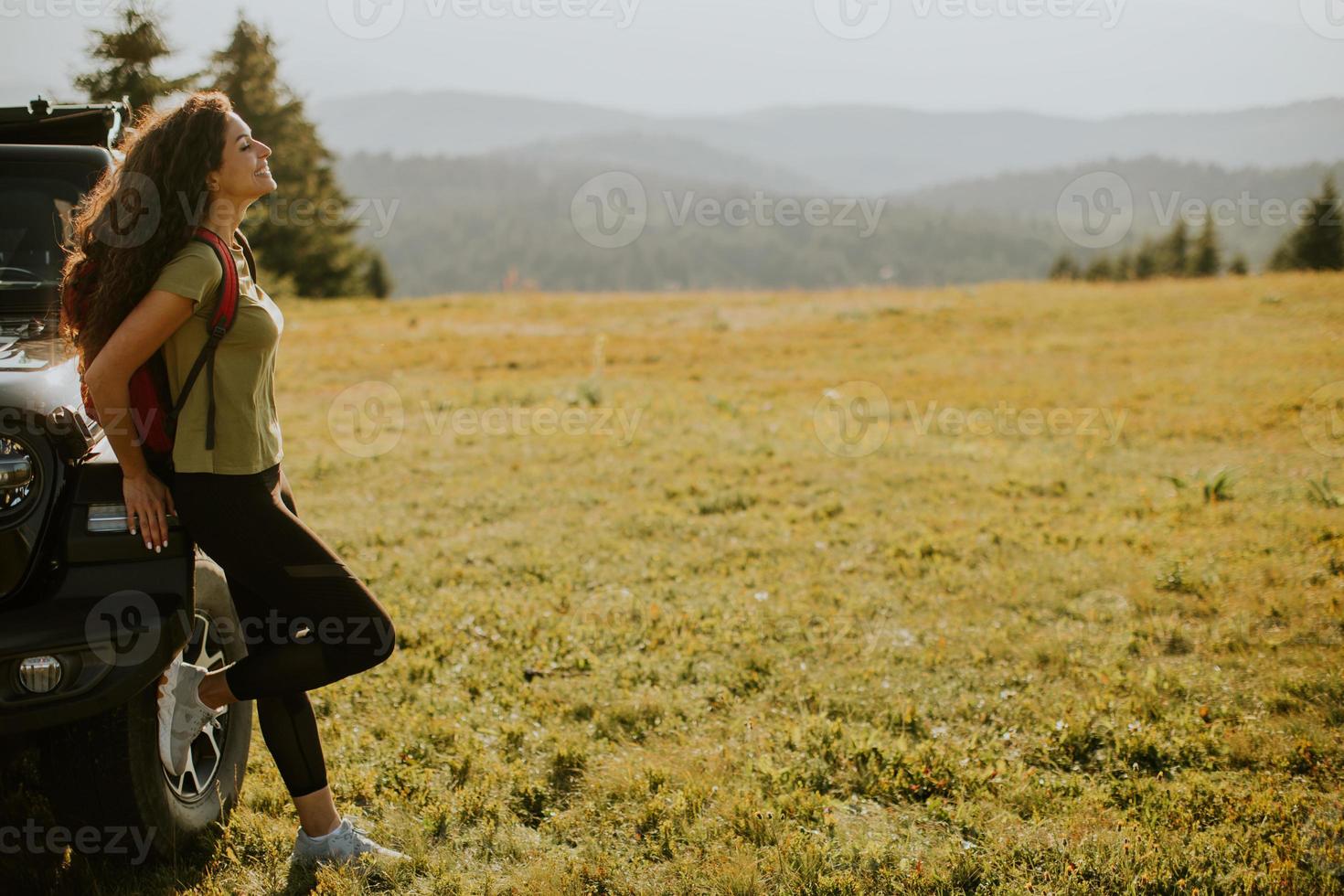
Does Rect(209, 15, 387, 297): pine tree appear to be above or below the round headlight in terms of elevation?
above

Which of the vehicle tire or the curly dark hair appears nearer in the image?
the curly dark hair

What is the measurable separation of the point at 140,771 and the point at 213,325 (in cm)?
165

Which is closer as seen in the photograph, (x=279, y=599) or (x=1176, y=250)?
(x=279, y=599)

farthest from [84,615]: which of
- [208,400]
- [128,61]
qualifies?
[128,61]

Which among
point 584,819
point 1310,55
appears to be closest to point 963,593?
point 584,819

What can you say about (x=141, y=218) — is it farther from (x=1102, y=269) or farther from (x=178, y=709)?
(x=1102, y=269)

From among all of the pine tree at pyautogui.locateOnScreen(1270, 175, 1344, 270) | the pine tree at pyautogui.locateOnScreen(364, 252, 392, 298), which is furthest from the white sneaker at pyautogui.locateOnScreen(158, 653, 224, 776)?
the pine tree at pyautogui.locateOnScreen(364, 252, 392, 298)

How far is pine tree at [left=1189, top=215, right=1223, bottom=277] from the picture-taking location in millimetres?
64375

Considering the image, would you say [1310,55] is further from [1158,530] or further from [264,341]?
[264,341]

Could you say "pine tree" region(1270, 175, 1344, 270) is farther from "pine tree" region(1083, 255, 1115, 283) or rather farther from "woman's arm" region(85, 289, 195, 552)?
"woman's arm" region(85, 289, 195, 552)

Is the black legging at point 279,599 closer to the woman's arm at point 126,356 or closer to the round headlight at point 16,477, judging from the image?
the woman's arm at point 126,356

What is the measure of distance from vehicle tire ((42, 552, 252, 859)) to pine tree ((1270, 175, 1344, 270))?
2061 inches

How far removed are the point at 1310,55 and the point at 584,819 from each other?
48.4 feet

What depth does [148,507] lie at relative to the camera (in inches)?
109
